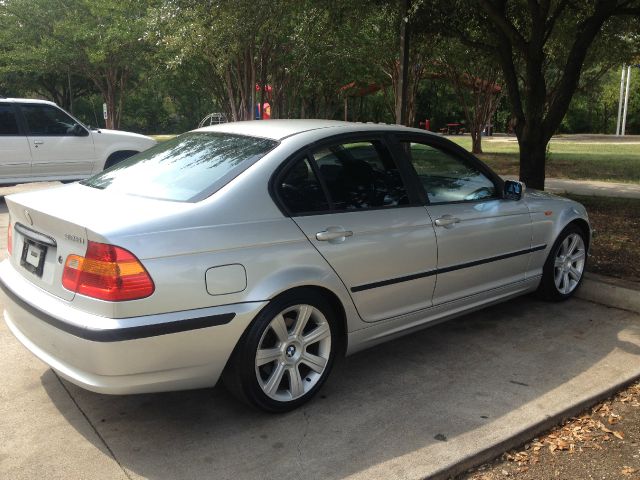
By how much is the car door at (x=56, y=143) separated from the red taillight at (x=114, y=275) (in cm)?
886

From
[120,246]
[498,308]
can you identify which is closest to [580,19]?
[498,308]

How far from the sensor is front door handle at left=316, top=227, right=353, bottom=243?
10.9 ft

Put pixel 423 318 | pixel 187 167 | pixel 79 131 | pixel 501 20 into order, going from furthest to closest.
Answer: pixel 79 131
pixel 501 20
pixel 423 318
pixel 187 167

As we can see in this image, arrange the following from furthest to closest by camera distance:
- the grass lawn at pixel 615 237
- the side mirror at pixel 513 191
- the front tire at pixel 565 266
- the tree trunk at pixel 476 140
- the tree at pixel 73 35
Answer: the tree trunk at pixel 476 140 → the tree at pixel 73 35 → the grass lawn at pixel 615 237 → the front tire at pixel 565 266 → the side mirror at pixel 513 191

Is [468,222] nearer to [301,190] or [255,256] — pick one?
[301,190]

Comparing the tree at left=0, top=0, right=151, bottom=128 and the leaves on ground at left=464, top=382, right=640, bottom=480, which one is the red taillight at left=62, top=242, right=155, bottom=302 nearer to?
the leaves on ground at left=464, top=382, right=640, bottom=480

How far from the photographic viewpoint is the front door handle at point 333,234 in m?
3.32

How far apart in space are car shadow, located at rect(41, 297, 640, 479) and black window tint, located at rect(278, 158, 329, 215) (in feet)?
3.66

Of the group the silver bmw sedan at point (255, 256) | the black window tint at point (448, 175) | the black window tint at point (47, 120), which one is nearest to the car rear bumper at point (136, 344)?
the silver bmw sedan at point (255, 256)


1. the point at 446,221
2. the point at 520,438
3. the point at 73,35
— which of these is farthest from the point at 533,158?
the point at 73,35

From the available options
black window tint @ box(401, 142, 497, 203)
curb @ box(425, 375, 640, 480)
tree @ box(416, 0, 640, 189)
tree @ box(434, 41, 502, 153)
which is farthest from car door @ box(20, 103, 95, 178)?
tree @ box(434, 41, 502, 153)

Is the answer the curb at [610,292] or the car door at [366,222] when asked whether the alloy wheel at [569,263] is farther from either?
the car door at [366,222]

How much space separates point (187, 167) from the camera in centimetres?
354

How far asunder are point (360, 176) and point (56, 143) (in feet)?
28.5
